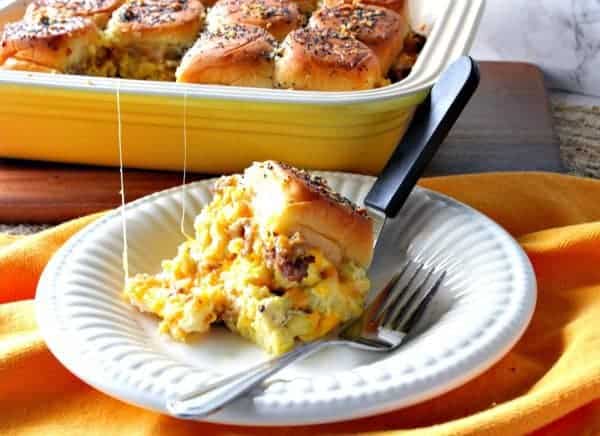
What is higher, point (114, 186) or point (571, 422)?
A: point (571, 422)

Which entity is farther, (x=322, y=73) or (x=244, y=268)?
(x=322, y=73)

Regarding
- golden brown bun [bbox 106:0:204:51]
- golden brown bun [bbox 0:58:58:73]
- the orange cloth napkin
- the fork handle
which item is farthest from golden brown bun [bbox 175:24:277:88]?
the fork handle

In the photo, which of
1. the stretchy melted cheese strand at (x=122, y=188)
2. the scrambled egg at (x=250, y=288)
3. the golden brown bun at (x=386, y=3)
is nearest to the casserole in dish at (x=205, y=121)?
the stretchy melted cheese strand at (x=122, y=188)

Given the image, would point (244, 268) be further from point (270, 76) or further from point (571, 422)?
point (270, 76)

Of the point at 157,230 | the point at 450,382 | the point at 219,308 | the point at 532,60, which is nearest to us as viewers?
the point at 450,382

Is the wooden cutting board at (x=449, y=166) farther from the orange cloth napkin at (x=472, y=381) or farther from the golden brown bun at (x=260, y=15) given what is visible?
the golden brown bun at (x=260, y=15)

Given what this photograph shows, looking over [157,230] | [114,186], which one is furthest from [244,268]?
[114,186]
